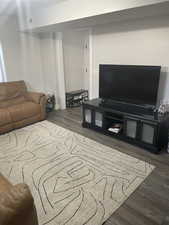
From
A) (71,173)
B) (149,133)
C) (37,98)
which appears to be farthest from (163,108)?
(37,98)

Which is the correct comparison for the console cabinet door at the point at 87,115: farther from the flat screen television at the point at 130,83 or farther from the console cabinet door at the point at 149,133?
the console cabinet door at the point at 149,133

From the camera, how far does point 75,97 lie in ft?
17.2

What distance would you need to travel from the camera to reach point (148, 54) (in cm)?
298

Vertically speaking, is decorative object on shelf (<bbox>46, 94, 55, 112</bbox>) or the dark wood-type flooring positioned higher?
decorative object on shelf (<bbox>46, 94, 55, 112</bbox>)

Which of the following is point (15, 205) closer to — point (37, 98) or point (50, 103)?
point (37, 98)

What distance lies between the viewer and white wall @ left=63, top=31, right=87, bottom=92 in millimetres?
5090

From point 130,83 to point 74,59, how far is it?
2829mm

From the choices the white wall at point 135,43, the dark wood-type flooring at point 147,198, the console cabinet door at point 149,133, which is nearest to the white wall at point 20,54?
the white wall at point 135,43

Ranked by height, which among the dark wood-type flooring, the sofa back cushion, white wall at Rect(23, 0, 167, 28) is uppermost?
Result: white wall at Rect(23, 0, 167, 28)

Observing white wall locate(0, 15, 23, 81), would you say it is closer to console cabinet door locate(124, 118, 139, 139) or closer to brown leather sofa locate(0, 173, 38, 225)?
console cabinet door locate(124, 118, 139, 139)

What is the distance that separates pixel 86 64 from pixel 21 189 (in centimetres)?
507

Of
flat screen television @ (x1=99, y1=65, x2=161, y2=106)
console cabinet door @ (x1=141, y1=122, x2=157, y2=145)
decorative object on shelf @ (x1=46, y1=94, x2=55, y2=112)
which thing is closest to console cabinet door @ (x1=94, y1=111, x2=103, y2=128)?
flat screen television @ (x1=99, y1=65, x2=161, y2=106)

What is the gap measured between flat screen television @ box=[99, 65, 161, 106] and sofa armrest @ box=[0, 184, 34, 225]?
2467 millimetres

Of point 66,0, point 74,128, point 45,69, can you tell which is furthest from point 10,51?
point 74,128
